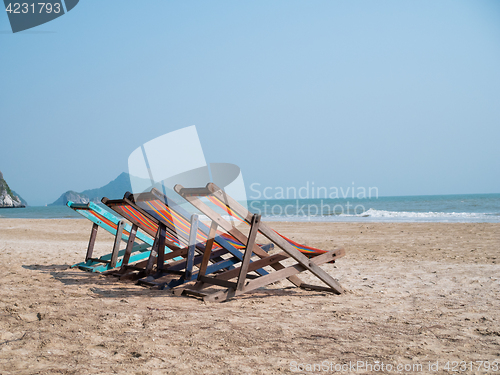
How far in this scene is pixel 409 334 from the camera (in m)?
2.83

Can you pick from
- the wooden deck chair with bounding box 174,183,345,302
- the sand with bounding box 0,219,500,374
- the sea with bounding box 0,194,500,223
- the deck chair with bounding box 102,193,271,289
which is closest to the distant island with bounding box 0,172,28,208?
the sea with bounding box 0,194,500,223

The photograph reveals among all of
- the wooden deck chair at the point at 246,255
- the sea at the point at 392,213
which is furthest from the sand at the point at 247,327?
the sea at the point at 392,213

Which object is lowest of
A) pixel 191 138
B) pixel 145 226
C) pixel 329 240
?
pixel 329 240

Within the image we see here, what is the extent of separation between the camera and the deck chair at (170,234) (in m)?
4.23

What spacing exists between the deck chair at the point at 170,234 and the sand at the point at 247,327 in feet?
1.14

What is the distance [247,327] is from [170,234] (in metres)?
2.56

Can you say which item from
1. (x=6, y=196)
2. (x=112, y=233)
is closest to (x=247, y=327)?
(x=112, y=233)

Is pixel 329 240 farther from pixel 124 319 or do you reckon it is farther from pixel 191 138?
pixel 124 319

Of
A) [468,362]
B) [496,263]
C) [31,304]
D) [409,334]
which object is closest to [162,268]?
[31,304]

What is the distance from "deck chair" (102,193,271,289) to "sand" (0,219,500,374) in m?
0.35

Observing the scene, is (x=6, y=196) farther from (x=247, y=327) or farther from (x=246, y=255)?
(x=247, y=327)

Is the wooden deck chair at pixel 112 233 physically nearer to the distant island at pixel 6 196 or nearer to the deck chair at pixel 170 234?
the deck chair at pixel 170 234

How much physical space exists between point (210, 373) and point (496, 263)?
5815 mm

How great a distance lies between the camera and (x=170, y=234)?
5.28m
